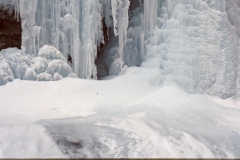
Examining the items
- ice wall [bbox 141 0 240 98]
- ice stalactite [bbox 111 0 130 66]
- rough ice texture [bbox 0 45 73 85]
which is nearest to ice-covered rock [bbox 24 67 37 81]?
rough ice texture [bbox 0 45 73 85]

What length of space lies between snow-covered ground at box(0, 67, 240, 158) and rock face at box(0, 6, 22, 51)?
139 centimetres

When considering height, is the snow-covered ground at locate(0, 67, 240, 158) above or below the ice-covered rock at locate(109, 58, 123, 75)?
below

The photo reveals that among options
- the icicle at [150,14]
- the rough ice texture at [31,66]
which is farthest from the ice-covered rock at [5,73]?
the icicle at [150,14]

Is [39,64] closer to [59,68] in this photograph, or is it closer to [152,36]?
[59,68]

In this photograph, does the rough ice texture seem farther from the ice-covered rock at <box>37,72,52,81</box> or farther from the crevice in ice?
the crevice in ice

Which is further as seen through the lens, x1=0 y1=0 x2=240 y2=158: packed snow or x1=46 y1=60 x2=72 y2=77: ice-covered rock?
x1=46 y1=60 x2=72 y2=77: ice-covered rock

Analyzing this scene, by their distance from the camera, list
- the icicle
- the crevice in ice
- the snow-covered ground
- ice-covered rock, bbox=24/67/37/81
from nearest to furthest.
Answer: the snow-covered ground < ice-covered rock, bbox=24/67/37/81 < the icicle < the crevice in ice

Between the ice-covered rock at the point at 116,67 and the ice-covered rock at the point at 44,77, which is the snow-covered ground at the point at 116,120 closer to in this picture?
the ice-covered rock at the point at 44,77

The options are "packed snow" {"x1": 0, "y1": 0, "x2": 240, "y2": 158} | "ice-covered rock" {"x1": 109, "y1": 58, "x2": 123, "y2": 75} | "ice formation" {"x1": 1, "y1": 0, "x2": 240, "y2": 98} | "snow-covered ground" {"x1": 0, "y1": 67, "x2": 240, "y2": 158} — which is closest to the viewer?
"snow-covered ground" {"x1": 0, "y1": 67, "x2": 240, "y2": 158}

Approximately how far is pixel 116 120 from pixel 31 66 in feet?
9.77

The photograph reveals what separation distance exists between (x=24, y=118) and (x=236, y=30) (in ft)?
22.7

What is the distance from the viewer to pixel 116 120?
4.81 meters

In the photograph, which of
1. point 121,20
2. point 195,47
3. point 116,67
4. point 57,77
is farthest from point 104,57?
point 195,47

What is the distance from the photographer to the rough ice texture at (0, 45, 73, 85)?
6398 mm
